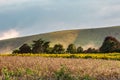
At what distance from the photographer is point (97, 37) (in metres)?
129

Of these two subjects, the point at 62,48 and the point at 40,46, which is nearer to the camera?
the point at 62,48

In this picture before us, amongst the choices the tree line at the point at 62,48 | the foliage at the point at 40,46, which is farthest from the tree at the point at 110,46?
the foliage at the point at 40,46

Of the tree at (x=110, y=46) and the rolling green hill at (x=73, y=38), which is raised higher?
the rolling green hill at (x=73, y=38)

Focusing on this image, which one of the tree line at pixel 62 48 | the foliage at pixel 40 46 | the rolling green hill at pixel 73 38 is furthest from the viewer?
the rolling green hill at pixel 73 38

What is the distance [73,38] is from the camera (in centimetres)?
13238

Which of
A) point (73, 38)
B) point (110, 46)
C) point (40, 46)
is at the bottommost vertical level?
point (110, 46)

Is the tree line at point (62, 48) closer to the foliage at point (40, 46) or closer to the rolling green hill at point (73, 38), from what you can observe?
the foliage at point (40, 46)

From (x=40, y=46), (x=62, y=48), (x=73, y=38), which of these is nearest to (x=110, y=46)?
(x=62, y=48)

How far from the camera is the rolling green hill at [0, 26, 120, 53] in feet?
416

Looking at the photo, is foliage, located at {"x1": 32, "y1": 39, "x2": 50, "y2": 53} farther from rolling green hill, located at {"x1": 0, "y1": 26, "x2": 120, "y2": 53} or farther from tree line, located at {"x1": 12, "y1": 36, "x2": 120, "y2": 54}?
rolling green hill, located at {"x1": 0, "y1": 26, "x2": 120, "y2": 53}

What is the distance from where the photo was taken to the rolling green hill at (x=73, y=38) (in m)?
127

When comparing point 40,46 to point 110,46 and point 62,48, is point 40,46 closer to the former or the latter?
point 62,48

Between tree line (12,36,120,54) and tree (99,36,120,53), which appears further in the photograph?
tree line (12,36,120,54)

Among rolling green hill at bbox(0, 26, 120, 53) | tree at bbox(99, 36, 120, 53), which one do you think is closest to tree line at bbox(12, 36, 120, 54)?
tree at bbox(99, 36, 120, 53)
